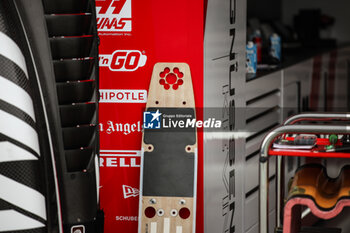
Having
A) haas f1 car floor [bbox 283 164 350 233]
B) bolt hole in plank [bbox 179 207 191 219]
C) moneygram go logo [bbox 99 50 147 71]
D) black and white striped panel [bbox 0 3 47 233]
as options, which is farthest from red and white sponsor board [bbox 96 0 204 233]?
black and white striped panel [bbox 0 3 47 233]

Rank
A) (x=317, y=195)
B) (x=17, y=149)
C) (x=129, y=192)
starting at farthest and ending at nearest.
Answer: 1. (x=129, y=192)
2. (x=317, y=195)
3. (x=17, y=149)

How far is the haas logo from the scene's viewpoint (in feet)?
9.86

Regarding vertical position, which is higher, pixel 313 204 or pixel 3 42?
pixel 3 42

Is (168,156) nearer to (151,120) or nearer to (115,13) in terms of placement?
(151,120)

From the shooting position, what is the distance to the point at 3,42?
2.00 metres

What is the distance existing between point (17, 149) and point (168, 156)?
107cm

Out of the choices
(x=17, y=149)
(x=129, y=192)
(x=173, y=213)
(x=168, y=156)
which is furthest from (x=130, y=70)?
(x=17, y=149)

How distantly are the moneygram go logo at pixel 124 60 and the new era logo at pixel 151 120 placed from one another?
23cm

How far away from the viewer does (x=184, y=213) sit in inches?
117

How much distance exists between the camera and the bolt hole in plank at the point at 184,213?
296cm

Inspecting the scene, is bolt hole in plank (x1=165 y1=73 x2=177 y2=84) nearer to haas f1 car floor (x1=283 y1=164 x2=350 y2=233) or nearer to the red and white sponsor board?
the red and white sponsor board

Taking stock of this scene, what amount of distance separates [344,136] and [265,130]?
5.67 ft

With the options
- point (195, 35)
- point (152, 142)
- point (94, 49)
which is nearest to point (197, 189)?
point (152, 142)

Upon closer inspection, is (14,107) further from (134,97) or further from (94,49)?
(134,97)
